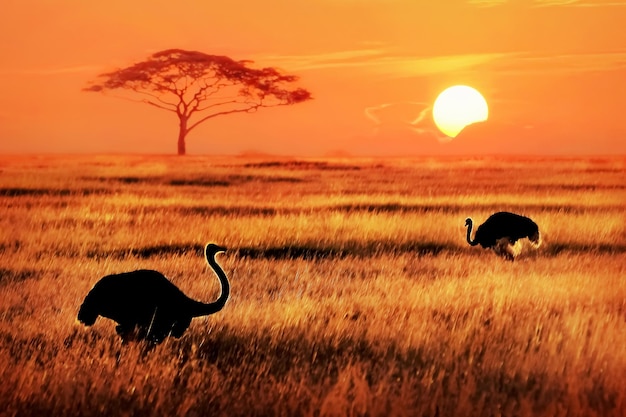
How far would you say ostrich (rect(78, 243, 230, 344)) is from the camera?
6.12 m

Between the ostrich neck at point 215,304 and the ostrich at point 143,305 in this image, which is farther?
the ostrich neck at point 215,304

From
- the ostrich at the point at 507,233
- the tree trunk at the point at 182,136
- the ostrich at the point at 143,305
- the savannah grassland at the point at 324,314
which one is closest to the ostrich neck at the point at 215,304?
the ostrich at the point at 143,305

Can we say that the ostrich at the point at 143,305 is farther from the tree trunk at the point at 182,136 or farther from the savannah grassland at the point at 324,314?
the tree trunk at the point at 182,136

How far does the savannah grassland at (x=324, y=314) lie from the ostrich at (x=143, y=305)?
0.49 ft

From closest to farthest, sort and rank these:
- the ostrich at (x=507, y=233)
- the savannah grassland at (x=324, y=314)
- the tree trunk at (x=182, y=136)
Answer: the savannah grassland at (x=324, y=314) < the ostrich at (x=507, y=233) < the tree trunk at (x=182, y=136)

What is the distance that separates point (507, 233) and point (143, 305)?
7243 millimetres

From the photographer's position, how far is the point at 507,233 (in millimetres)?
12586

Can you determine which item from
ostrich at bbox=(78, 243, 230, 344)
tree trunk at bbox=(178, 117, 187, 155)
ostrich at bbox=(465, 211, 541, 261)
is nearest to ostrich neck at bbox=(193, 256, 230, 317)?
ostrich at bbox=(78, 243, 230, 344)

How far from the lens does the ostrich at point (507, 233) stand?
40.9ft

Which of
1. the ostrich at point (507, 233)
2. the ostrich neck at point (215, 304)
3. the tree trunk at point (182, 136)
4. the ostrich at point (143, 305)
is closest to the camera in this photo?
the ostrich at point (143, 305)

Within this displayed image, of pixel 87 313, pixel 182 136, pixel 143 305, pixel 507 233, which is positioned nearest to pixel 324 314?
pixel 143 305

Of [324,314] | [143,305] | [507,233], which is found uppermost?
[507,233]

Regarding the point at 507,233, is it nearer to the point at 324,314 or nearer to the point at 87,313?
the point at 324,314

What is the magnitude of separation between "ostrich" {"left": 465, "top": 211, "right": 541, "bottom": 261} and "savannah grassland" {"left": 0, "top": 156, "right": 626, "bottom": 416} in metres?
0.23
